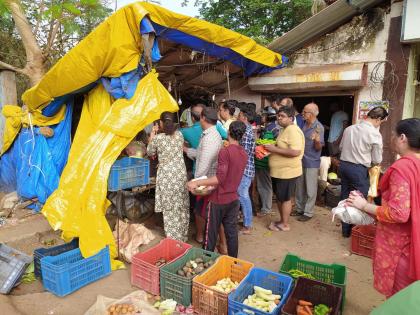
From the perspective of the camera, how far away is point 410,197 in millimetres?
1957

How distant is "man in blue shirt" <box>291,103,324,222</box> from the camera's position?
5.10m

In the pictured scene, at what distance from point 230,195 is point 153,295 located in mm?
1350

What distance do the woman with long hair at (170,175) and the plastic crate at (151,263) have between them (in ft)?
1.58

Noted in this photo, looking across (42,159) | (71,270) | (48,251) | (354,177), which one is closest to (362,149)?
(354,177)

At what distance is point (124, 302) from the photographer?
2932mm

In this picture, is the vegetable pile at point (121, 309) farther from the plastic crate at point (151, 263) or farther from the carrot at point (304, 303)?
the carrot at point (304, 303)

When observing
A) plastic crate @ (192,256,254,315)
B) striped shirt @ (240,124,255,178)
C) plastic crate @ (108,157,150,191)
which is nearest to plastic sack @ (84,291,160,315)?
plastic crate @ (192,256,254,315)

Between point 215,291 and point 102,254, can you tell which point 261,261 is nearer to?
point 215,291

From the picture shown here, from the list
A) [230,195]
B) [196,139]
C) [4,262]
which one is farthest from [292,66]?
[4,262]

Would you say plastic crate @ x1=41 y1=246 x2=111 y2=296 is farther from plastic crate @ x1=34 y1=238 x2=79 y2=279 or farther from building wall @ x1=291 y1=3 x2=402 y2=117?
building wall @ x1=291 y1=3 x2=402 y2=117

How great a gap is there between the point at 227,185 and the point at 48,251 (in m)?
2.23

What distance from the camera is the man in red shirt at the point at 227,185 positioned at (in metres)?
3.40

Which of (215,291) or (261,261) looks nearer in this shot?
(215,291)

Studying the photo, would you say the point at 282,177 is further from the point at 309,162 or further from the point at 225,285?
the point at 225,285
